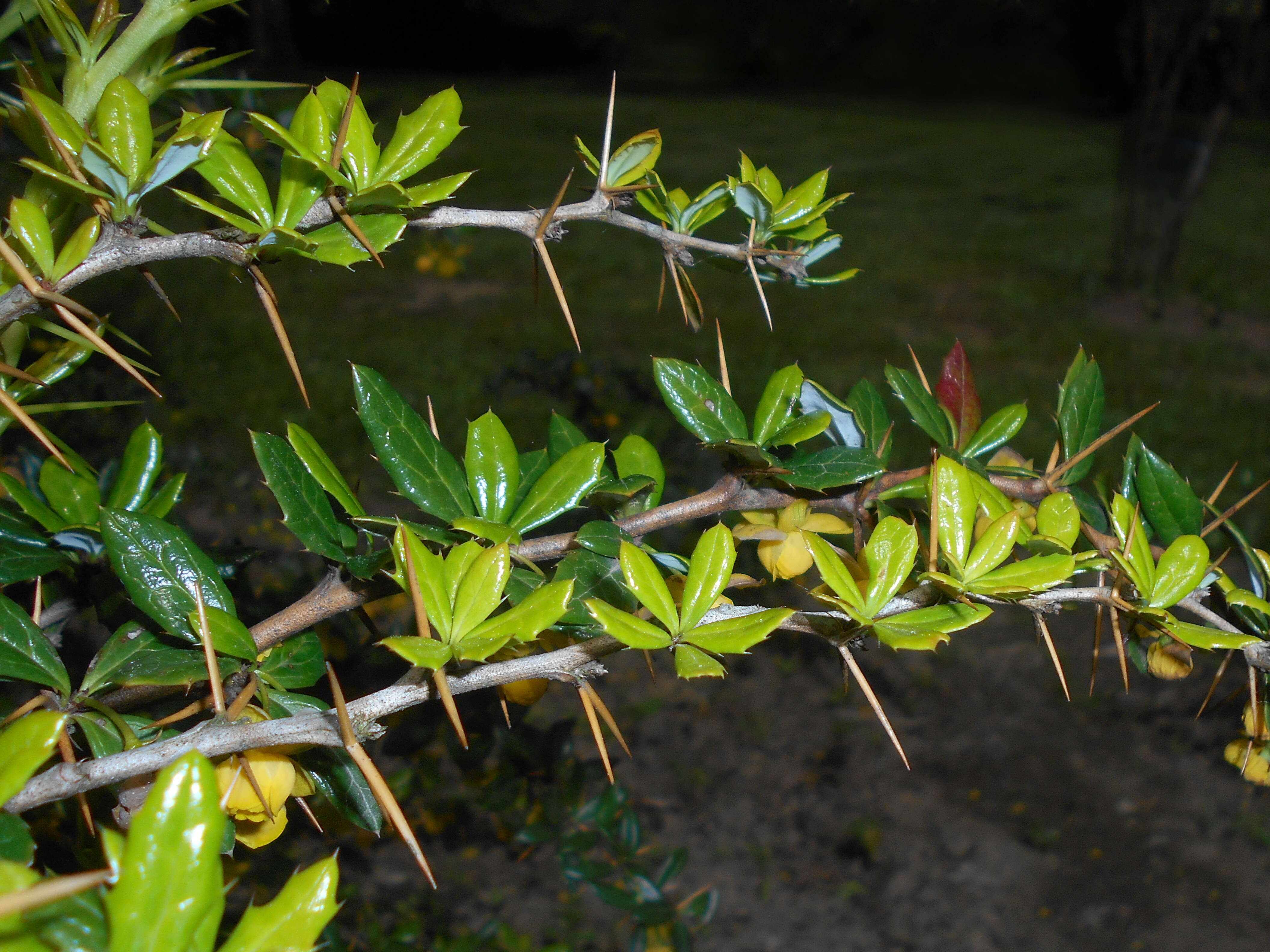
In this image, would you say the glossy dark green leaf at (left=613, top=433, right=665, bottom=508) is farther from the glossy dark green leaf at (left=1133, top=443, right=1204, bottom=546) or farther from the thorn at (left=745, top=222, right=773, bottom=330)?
the glossy dark green leaf at (left=1133, top=443, right=1204, bottom=546)

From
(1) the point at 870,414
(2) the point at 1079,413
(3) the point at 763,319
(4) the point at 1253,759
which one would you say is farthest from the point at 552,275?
(3) the point at 763,319

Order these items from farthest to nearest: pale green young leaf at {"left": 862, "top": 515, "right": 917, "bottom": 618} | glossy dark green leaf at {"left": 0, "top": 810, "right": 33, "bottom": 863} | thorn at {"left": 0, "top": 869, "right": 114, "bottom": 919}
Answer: pale green young leaf at {"left": 862, "top": 515, "right": 917, "bottom": 618}
glossy dark green leaf at {"left": 0, "top": 810, "right": 33, "bottom": 863}
thorn at {"left": 0, "top": 869, "right": 114, "bottom": 919}

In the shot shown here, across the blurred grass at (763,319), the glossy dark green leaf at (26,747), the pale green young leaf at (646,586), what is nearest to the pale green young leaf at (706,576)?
the pale green young leaf at (646,586)

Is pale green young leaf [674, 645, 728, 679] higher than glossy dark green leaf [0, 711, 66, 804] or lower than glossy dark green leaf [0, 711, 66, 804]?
lower

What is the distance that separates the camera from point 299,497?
0.47 m

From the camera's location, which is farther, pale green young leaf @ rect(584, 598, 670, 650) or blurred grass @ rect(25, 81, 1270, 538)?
blurred grass @ rect(25, 81, 1270, 538)

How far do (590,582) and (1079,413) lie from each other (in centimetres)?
33

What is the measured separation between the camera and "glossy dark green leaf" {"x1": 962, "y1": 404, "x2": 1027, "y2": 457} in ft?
1.93

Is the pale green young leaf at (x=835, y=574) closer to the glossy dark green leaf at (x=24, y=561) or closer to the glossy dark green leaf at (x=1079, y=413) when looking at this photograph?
the glossy dark green leaf at (x=1079, y=413)

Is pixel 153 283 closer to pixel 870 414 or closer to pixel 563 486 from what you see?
pixel 563 486

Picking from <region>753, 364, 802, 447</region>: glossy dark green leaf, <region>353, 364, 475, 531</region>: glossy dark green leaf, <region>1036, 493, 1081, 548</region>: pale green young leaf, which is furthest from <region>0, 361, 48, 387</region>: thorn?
<region>1036, 493, 1081, 548</region>: pale green young leaf

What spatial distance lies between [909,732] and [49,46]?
5.94 ft

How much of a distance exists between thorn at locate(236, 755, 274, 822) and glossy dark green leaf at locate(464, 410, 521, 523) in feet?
0.52

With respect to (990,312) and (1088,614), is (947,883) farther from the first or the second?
(990,312)
